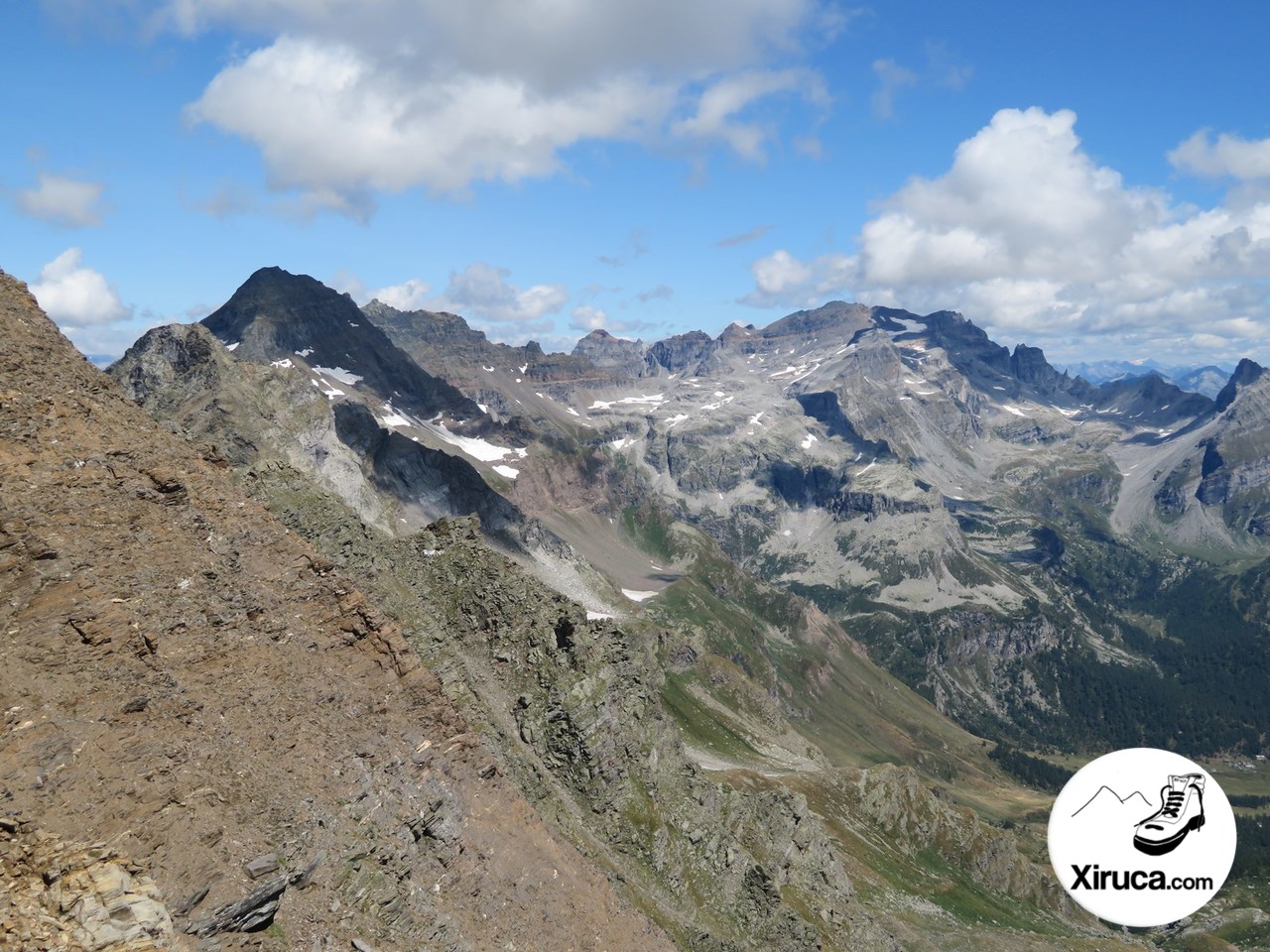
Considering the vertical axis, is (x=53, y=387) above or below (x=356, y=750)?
above

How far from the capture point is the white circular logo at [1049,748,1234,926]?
3619cm

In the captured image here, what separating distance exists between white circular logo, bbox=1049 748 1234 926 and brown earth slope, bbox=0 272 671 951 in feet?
83.4

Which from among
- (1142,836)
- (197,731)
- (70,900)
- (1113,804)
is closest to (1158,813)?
(1142,836)

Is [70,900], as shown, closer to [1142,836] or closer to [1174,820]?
[1142,836]

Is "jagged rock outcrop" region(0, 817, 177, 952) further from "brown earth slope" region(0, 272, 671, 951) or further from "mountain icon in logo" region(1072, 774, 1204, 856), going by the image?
"mountain icon in logo" region(1072, 774, 1204, 856)

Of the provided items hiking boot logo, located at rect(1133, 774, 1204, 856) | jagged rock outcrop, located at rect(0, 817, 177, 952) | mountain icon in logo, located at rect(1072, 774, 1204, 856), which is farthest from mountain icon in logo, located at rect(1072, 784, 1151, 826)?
jagged rock outcrop, located at rect(0, 817, 177, 952)

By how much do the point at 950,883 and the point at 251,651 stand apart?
481ft

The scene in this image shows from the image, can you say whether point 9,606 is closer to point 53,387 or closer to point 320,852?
point 53,387

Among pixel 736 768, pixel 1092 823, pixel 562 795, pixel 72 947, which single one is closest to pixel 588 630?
pixel 562 795

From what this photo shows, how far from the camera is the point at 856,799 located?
158m

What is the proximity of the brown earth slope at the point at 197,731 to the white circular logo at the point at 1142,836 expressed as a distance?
2542 cm

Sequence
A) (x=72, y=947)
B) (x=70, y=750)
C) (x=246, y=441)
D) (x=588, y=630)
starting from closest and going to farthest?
(x=72, y=947) → (x=70, y=750) → (x=588, y=630) → (x=246, y=441)

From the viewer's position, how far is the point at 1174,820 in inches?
1453

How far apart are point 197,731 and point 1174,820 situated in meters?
42.3
